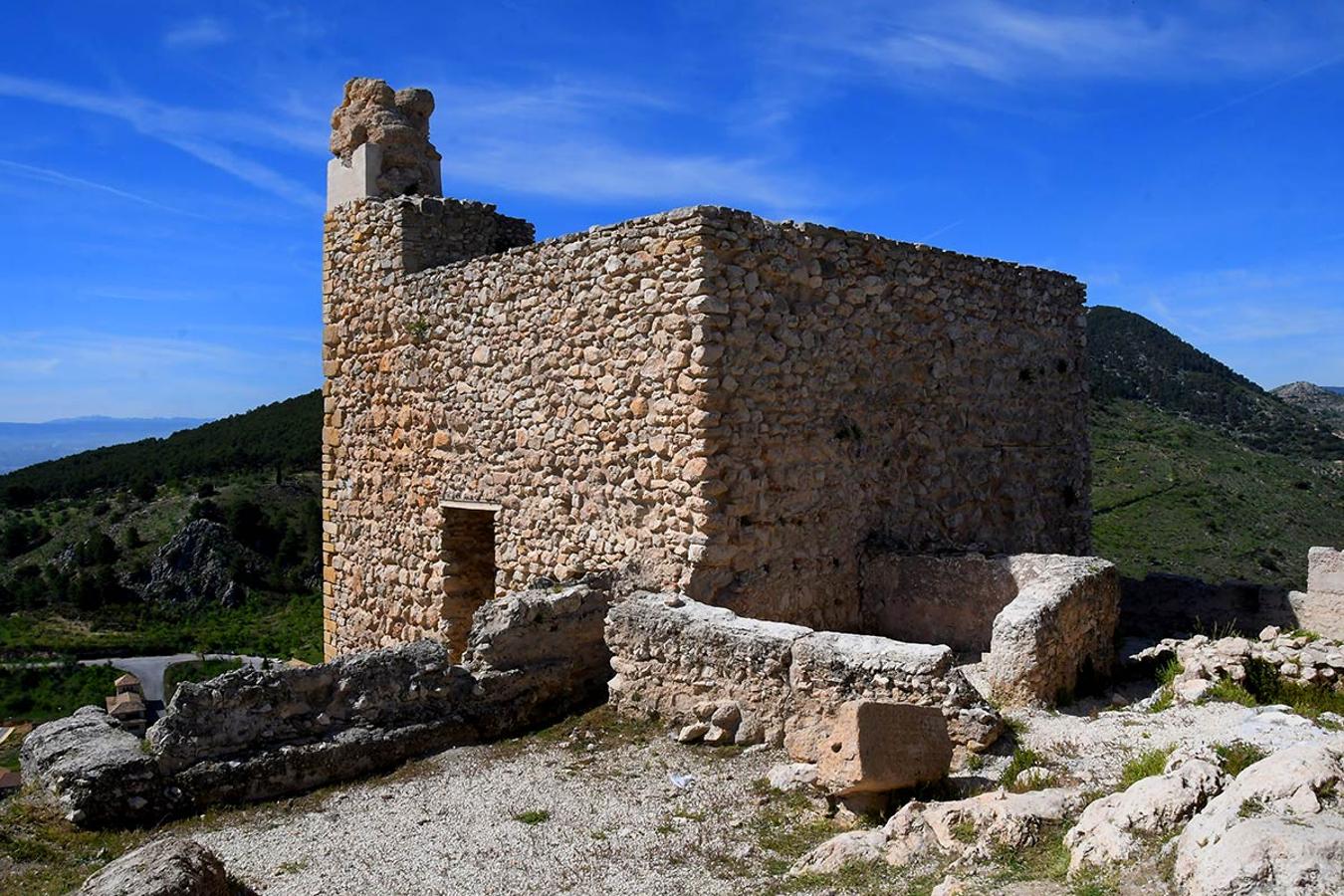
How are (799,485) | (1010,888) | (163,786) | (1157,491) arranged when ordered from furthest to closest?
(1157,491) < (799,485) < (163,786) < (1010,888)

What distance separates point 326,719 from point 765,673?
267 cm

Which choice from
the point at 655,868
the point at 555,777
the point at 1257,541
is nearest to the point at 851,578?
the point at 555,777

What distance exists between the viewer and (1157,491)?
29.0 m

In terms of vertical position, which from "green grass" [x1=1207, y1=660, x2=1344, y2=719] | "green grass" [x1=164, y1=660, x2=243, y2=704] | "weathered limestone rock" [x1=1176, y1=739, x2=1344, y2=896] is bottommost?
"green grass" [x1=164, y1=660, x2=243, y2=704]

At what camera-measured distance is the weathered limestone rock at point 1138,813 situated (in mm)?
3587

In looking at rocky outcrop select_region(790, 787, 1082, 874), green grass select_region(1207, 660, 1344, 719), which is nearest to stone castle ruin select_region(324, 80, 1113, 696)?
green grass select_region(1207, 660, 1344, 719)

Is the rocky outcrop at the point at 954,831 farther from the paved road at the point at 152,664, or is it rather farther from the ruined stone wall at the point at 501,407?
the paved road at the point at 152,664

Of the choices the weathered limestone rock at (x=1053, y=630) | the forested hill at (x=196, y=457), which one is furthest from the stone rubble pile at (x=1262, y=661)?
the forested hill at (x=196, y=457)

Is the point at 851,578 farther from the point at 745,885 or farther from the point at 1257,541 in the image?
the point at 1257,541

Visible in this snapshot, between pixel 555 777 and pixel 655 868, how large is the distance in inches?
57.5

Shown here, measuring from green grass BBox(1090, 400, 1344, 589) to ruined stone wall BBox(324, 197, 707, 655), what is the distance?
47.4ft

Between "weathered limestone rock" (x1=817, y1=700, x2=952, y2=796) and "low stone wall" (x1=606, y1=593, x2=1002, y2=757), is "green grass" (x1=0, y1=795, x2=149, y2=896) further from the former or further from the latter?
"weathered limestone rock" (x1=817, y1=700, x2=952, y2=796)

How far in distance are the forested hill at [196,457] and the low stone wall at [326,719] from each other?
135 ft

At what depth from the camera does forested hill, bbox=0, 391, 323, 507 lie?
49031mm
